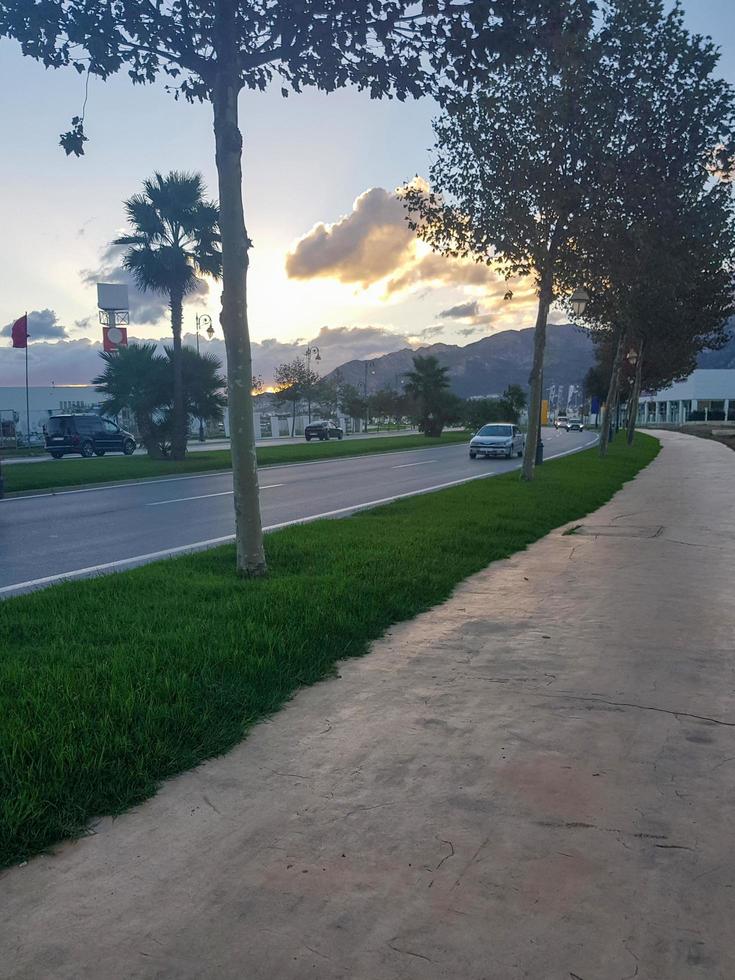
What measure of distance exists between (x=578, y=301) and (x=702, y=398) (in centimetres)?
9181

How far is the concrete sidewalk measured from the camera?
7.56 ft

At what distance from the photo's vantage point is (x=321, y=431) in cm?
6019

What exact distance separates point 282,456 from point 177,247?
359 inches

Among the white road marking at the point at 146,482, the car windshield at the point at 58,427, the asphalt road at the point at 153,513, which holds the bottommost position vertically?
the asphalt road at the point at 153,513

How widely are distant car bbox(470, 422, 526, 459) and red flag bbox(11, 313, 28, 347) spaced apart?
110 ft

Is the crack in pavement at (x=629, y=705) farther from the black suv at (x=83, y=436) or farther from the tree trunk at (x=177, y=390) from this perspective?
the black suv at (x=83, y=436)

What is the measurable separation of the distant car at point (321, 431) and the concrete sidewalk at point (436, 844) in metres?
54.9

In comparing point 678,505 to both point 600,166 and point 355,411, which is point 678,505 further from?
point 355,411

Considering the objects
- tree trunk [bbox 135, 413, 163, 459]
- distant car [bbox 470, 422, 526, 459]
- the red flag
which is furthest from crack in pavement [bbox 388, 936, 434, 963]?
the red flag

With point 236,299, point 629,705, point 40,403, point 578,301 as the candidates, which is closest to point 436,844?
point 629,705

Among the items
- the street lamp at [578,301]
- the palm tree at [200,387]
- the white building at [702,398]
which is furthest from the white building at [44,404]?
the white building at [702,398]

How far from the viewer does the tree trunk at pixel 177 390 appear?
29.8 meters

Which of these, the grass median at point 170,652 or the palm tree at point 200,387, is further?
the palm tree at point 200,387

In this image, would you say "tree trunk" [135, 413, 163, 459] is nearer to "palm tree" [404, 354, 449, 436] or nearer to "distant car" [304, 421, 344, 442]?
"distant car" [304, 421, 344, 442]
